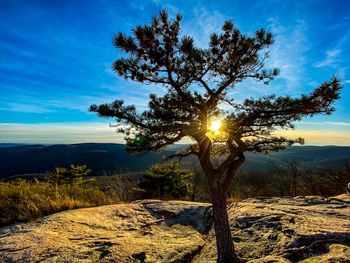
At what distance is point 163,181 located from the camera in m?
23.4

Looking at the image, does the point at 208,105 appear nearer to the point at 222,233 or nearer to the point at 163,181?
the point at 222,233

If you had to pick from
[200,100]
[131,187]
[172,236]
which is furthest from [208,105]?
[131,187]

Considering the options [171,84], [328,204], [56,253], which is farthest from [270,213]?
[56,253]

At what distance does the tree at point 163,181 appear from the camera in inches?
907

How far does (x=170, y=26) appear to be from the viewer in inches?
211

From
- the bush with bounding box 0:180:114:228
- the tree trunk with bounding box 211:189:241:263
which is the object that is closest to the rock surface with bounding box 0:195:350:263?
the tree trunk with bounding box 211:189:241:263

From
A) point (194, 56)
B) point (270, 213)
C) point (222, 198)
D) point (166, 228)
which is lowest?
point (166, 228)

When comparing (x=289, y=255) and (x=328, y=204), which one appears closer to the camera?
(x=289, y=255)

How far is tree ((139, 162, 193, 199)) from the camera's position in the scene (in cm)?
2303

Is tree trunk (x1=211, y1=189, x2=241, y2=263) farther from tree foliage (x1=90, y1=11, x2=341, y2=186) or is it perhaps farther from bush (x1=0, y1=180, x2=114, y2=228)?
bush (x1=0, y1=180, x2=114, y2=228)

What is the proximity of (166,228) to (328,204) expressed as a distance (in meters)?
6.14

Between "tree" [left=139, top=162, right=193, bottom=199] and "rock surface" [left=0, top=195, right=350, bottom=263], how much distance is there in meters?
13.0

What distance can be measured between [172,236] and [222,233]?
2544mm

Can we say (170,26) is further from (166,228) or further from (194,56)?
(166,228)
